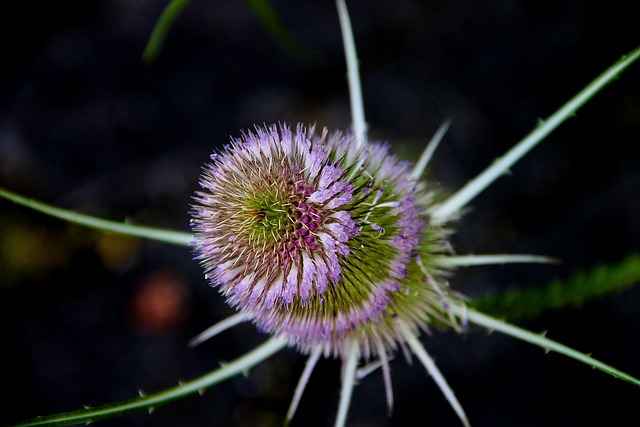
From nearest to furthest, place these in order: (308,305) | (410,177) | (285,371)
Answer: (308,305) < (410,177) < (285,371)

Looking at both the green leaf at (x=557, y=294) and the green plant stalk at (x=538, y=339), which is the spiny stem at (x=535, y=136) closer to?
the green plant stalk at (x=538, y=339)

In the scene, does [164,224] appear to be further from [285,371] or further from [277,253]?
[277,253]

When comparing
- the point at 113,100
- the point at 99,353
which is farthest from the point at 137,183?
the point at 99,353

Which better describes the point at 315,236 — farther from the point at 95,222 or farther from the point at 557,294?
the point at 557,294

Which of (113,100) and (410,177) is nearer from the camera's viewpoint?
(410,177)

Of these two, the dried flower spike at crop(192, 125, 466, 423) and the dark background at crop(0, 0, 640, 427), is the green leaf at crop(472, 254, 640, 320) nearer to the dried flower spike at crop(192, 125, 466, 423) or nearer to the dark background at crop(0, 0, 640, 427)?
the dried flower spike at crop(192, 125, 466, 423)

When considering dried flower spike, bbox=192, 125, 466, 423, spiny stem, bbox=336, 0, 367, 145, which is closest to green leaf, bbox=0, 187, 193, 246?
dried flower spike, bbox=192, 125, 466, 423
